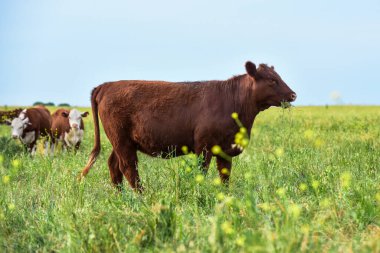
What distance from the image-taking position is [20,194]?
21.7 feet

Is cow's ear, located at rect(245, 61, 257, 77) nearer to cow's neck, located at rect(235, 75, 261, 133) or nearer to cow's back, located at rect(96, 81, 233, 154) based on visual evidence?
cow's neck, located at rect(235, 75, 261, 133)

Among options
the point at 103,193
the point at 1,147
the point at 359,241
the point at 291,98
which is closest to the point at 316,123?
the point at 1,147

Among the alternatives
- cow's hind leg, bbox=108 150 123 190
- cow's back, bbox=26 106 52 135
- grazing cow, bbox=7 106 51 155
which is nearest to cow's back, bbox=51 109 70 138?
cow's back, bbox=26 106 52 135

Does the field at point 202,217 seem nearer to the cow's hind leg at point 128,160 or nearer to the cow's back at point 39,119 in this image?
the cow's hind leg at point 128,160

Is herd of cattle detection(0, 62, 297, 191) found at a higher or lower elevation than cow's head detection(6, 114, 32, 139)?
higher

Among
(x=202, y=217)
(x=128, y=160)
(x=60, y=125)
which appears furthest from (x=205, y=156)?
(x=60, y=125)

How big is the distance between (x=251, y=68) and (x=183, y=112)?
112 centimetres

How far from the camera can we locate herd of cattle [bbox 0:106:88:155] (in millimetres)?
14328

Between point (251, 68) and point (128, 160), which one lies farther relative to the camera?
point (128, 160)

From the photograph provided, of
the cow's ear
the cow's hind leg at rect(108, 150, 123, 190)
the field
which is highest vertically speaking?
the cow's ear

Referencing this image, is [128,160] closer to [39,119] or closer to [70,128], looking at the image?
[70,128]

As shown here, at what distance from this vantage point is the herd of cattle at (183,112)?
7180mm

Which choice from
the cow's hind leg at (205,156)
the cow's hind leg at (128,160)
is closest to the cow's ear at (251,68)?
the cow's hind leg at (205,156)

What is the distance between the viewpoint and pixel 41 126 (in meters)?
15.3
